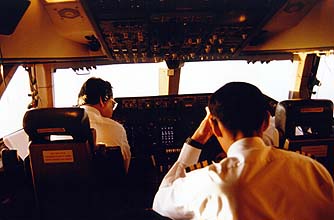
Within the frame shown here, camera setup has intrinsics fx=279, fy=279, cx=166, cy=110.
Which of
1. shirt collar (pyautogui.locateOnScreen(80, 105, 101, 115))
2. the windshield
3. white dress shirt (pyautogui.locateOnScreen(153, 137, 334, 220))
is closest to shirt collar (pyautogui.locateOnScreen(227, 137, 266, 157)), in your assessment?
white dress shirt (pyautogui.locateOnScreen(153, 137, 334, 220))

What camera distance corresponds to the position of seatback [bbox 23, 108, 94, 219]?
1222 millimetres

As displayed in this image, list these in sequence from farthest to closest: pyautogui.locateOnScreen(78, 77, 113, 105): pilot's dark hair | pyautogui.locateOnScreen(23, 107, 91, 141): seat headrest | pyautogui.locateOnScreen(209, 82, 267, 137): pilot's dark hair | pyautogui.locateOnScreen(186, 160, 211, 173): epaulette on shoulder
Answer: pyautogui.locateOnScreen(78, 77, 113, 105): pilot's dark hair → pyautogui.locateOnScreen(23, 107, 91, 141): seat headrest → pyautogui.locateOnScreen(186, 160, 211, 173): epaulette on shoulder → pyautogui.locateOnScreen(209, 82, 267, 137): pilot's dark hair

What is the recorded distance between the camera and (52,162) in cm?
131

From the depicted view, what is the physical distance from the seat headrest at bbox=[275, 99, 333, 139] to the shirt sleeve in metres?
0.50

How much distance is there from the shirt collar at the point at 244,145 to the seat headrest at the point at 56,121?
702mm

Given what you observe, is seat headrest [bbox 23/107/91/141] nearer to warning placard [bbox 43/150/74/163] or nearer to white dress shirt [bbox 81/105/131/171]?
warning placard [bbox 43/150/74/163]

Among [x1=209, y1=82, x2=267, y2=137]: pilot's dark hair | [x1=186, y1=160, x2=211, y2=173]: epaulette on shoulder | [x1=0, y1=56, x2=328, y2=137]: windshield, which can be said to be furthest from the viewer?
[x1=0, y1=56, x2=328, y2=137]: windshield

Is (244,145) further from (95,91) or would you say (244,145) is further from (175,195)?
(95,91)

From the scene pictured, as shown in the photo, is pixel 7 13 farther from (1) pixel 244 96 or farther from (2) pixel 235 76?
(2) pixel 235 76

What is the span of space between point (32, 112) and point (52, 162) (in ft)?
0.83

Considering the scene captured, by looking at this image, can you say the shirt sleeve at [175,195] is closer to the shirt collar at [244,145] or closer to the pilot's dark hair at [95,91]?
the shirt collar at [244,145]

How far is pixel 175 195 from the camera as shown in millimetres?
893

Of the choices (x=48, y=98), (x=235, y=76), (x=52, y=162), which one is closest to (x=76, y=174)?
(x=52, y=162)

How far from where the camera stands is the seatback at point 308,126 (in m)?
1.27
